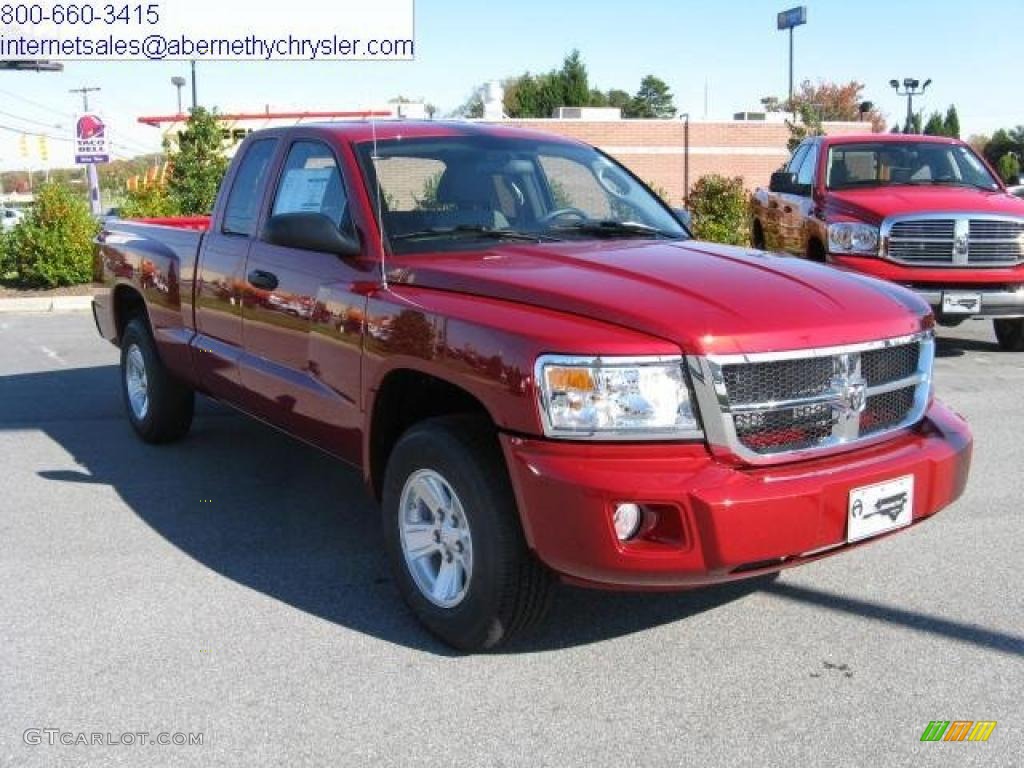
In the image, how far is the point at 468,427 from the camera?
3.59 metres

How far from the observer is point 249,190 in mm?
5359

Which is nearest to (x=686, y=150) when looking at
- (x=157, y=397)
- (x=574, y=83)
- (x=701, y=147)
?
(x=701, y=147)

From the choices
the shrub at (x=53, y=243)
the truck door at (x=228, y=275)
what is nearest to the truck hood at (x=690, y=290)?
the truck door at (x=228, y=275)

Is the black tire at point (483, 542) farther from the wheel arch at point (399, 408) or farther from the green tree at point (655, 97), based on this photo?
the green tree at point (655, 97)

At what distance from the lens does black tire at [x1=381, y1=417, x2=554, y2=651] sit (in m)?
3.38

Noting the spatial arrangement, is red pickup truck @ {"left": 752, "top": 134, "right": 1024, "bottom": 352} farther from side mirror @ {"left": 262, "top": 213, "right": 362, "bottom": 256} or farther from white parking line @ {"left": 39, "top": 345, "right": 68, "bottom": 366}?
white parking line @ {"left": 39, "top": 345, "right": 68, "bottom": 366}

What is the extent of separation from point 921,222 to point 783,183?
1571 mm

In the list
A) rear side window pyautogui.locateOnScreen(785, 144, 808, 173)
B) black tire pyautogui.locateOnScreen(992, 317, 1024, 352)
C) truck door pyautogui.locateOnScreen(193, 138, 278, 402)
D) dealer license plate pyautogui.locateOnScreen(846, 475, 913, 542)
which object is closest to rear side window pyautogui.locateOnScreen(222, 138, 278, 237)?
truck door pyautogui.locateOnScreen(193, 138, 278, 402)

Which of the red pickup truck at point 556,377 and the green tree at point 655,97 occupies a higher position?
the green tree at point 655,97

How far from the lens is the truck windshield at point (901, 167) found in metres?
10.2

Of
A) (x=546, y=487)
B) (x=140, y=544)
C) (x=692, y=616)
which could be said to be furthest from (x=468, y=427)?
(x=140, y=544)

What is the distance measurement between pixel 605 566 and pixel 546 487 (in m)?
0.29

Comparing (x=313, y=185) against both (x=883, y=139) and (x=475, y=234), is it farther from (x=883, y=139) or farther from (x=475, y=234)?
(x=883, y=139)

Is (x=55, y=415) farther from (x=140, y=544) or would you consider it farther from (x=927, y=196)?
(x=927, y=196)
